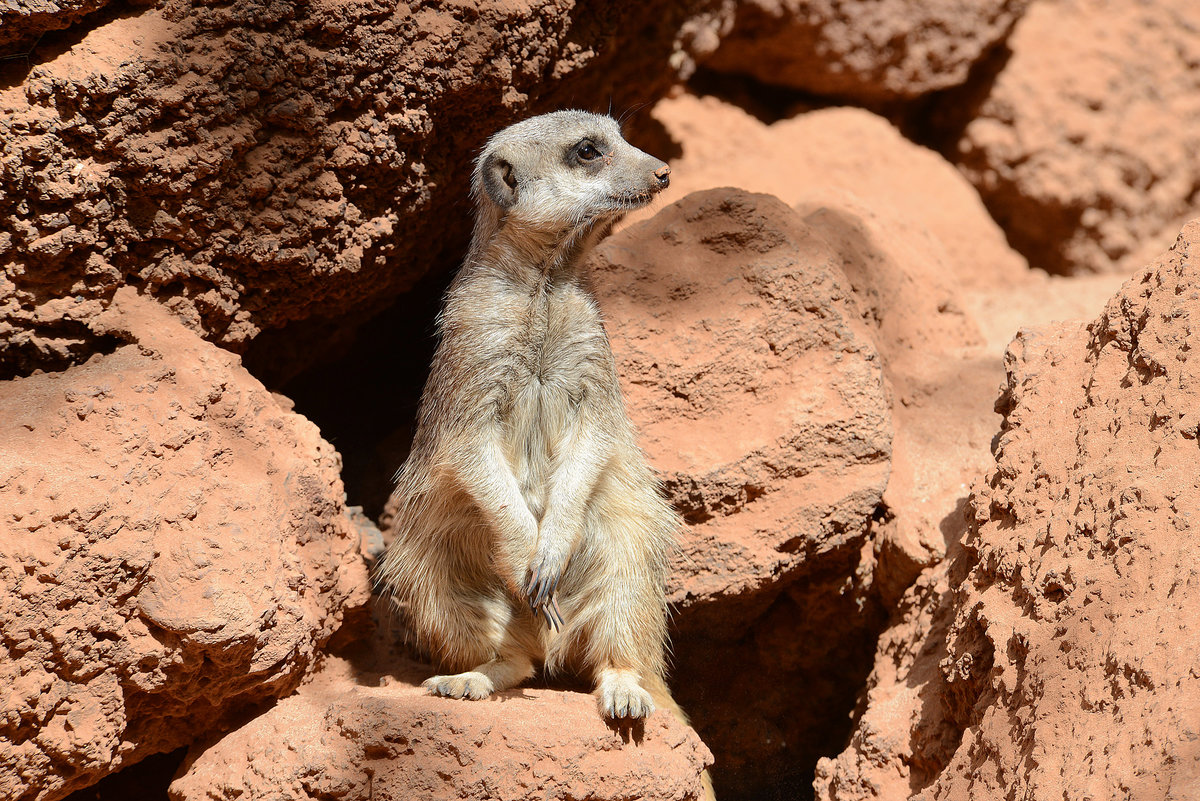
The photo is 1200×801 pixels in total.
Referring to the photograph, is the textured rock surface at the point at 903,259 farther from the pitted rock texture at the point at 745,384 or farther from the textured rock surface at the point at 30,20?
the textured rock surface at the point at 30,20

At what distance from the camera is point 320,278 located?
2.54m

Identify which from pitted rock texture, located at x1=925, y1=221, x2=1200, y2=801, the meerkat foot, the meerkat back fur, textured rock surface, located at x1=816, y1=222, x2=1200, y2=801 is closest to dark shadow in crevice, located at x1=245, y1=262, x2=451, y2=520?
the meerkat back fur

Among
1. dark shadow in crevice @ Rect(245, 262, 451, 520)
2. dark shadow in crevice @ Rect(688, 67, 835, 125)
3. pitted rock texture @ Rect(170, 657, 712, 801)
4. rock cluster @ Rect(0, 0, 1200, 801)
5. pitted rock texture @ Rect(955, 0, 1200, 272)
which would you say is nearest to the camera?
rock cluster @ Rect(0, 0, 1200, 801)

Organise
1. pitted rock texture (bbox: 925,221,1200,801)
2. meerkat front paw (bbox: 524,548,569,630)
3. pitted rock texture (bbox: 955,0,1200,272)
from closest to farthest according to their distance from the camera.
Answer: pitted rock texture (bbox: 925,221,1200,801) < meerkat front paw (bbox: 524,548,569,630) < pitted rock texture (bbox: 955,0,1200,272)

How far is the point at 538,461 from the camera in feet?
8.32

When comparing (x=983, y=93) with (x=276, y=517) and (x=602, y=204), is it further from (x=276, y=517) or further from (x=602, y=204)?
(x=276, y=517)

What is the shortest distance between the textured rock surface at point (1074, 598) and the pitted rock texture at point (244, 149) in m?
1.57

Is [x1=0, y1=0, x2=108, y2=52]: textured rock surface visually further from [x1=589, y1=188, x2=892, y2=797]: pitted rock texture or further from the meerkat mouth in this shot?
[x1=589, y1=188, x2=892, y2=797]: pitted rock texture

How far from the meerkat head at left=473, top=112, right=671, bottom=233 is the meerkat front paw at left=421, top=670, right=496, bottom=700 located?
1.09 metres

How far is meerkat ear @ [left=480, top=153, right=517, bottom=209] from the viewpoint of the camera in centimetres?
245

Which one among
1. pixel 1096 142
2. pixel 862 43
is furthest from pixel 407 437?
pixel 1096 142

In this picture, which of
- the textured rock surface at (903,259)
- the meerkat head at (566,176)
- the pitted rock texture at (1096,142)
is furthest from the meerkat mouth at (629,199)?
the pitted rock texture at (1096,142)

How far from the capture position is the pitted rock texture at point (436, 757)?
6.48 ft

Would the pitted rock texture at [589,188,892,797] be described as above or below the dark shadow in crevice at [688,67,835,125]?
below
